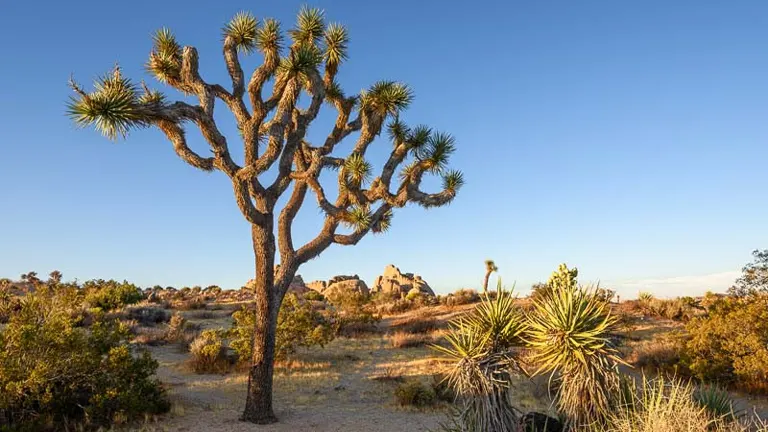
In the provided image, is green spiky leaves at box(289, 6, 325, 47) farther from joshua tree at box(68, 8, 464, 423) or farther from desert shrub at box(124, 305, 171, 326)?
desert shrub at box(124, 305, 171, 326)

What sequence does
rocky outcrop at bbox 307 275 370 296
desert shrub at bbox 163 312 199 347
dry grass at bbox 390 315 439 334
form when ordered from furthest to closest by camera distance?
rocky outcrop at bbox 307 275 370 296, dry grass at bbox 390 315 439 334, desert shrub at bbox 163 312 199 347

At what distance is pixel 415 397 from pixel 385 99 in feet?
22.5

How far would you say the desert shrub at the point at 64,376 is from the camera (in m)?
8.55

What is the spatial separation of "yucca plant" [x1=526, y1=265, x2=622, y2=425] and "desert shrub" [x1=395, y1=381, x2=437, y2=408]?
15.9ft

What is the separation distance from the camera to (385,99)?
12.3 metres

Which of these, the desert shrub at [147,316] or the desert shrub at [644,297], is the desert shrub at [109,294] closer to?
the desert shrub at [147,316]

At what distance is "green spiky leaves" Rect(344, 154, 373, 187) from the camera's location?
12141mm

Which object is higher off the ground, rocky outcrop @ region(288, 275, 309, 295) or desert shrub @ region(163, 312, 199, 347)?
rocky outcrop @ region(288, 275, 309, 295)

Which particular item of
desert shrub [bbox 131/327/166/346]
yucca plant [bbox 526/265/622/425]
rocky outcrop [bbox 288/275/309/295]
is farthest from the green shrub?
rocky outcrop [bbox 288/275/309/295]

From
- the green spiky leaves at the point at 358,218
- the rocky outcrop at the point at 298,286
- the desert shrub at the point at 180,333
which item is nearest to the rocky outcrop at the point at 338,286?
the rocky outcrop at the point at 298,286

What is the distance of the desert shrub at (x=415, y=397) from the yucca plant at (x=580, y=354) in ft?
15.9

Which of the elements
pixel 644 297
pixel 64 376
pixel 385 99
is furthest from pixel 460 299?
pixel 64 376

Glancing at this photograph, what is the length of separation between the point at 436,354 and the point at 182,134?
11475 mm

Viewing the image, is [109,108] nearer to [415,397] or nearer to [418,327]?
[415,397]
